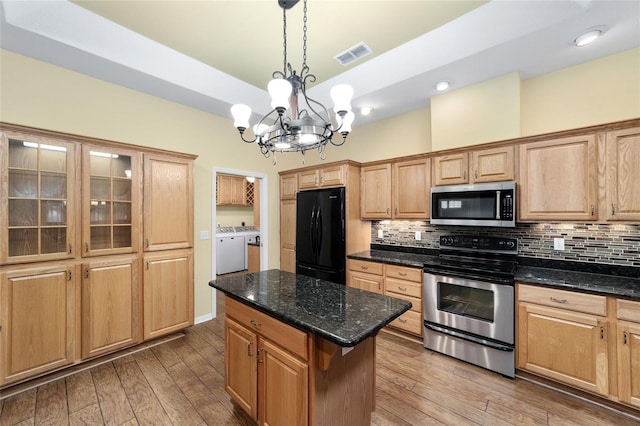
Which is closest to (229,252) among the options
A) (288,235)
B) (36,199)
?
(288,235)

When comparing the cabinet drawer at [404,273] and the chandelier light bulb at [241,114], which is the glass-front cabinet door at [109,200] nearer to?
the chandelier light bulb at [241,114]

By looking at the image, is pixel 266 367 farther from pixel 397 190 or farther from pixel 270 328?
pixel 397 190

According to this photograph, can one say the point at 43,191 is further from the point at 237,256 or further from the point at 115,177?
the point at 237,256

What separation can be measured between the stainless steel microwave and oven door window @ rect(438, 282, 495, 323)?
2.27 ft

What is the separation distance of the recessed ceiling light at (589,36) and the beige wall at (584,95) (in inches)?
Answer: 16.9

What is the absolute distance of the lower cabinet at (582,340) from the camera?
6.23 ft

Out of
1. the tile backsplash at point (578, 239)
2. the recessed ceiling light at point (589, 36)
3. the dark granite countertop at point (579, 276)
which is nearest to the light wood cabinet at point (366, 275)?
the dark granite countertop at point (579, 276)

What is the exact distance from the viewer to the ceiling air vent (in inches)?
110

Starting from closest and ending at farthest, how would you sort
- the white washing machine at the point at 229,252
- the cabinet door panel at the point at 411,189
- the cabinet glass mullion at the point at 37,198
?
1. the cabinet glass mullion at the point at 37,198
2. the cabinet door panel at the point at 411,189
3. the white washing machine at the point at 229,252

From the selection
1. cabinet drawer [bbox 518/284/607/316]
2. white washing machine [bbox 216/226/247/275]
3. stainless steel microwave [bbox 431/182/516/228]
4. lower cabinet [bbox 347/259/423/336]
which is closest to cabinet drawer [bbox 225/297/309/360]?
lower cabinet [bbox 347/259/423/336]

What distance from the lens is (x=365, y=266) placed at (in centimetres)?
344

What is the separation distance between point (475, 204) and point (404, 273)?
1.09 m

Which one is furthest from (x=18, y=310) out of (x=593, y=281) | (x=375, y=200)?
(x=593, y=281)

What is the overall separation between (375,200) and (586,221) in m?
2.10
